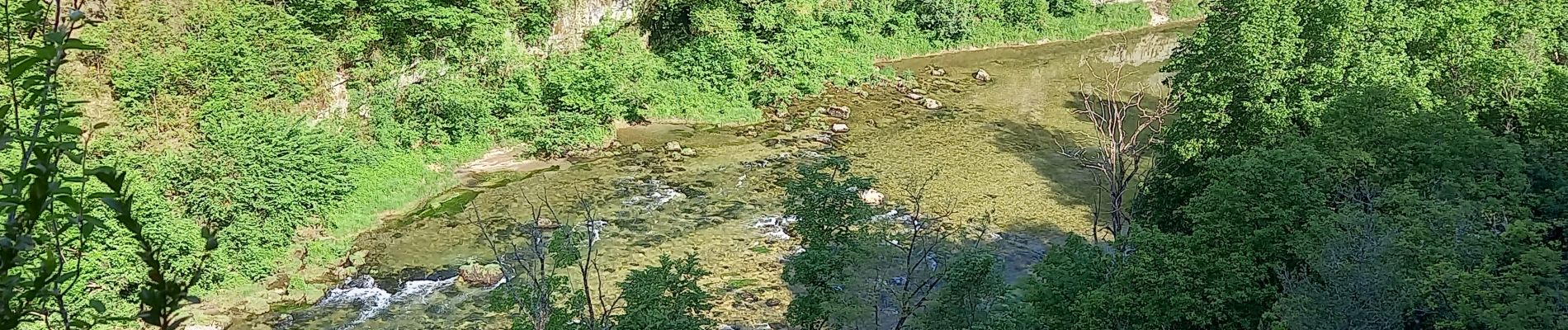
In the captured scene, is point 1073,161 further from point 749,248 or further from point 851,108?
point 749,248

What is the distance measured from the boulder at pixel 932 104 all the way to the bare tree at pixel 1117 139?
4241mm

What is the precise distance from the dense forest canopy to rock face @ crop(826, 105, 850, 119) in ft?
5.68

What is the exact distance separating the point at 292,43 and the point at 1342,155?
803 inches

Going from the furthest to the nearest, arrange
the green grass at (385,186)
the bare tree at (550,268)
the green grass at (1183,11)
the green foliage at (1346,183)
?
the green grass at (1183,11), the green grass at (385,186), the bare tree at (550,268), the green foliage at (1346,183)

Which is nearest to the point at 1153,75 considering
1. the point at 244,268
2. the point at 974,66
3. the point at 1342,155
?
the point at 974,66

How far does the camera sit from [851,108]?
32844 millimetres

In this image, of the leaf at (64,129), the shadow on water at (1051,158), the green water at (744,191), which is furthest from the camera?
the shadow on water at (1051,158)

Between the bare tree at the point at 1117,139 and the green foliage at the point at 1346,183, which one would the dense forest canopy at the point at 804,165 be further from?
the bare tree at the point at 1117,139

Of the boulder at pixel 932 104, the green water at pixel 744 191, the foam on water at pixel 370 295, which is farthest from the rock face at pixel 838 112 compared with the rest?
the foam on water at pixel 370 295

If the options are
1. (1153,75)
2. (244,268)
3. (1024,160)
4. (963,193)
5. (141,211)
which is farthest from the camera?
(1153,75)

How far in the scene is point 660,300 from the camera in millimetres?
12297

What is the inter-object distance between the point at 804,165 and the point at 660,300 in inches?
381

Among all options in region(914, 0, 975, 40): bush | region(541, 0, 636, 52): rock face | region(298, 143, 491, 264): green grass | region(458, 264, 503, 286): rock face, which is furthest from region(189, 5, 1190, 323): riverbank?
region(914, 0, 975, 40): bush

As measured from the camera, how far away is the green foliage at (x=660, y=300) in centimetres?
1189
